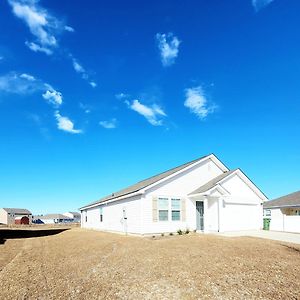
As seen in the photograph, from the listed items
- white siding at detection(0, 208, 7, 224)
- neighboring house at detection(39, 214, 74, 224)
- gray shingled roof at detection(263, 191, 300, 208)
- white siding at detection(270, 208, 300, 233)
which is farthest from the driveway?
neighboring house at detection(39, 214, 74, 224)

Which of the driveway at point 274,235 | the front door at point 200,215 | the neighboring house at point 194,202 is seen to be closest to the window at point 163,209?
the neighboring house at point 194,202

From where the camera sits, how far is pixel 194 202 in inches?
895

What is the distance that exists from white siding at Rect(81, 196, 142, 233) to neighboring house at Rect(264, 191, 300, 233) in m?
11.4

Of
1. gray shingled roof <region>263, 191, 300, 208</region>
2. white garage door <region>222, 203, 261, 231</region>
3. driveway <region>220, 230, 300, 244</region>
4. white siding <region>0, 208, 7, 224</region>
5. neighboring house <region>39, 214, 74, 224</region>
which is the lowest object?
neighboring house <region>39, 214, 74, 224</region>

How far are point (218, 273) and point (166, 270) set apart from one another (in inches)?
58.4

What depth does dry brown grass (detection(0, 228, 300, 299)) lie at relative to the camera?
7117 millimetres

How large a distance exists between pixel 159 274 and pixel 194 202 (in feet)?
46.9

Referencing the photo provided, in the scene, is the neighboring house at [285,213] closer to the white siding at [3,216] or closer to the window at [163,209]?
the window at [163,209]

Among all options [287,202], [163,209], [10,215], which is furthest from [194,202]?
[10,215]

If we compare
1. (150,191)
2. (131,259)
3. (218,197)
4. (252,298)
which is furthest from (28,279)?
(218,197)

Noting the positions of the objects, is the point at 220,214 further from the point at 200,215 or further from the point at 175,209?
the point at 175,209

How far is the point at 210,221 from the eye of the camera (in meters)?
22.0

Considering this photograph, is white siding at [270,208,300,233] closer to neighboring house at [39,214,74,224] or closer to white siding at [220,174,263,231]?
white siding at [220,174,263,231]

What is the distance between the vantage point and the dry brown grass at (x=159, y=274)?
7117mm
